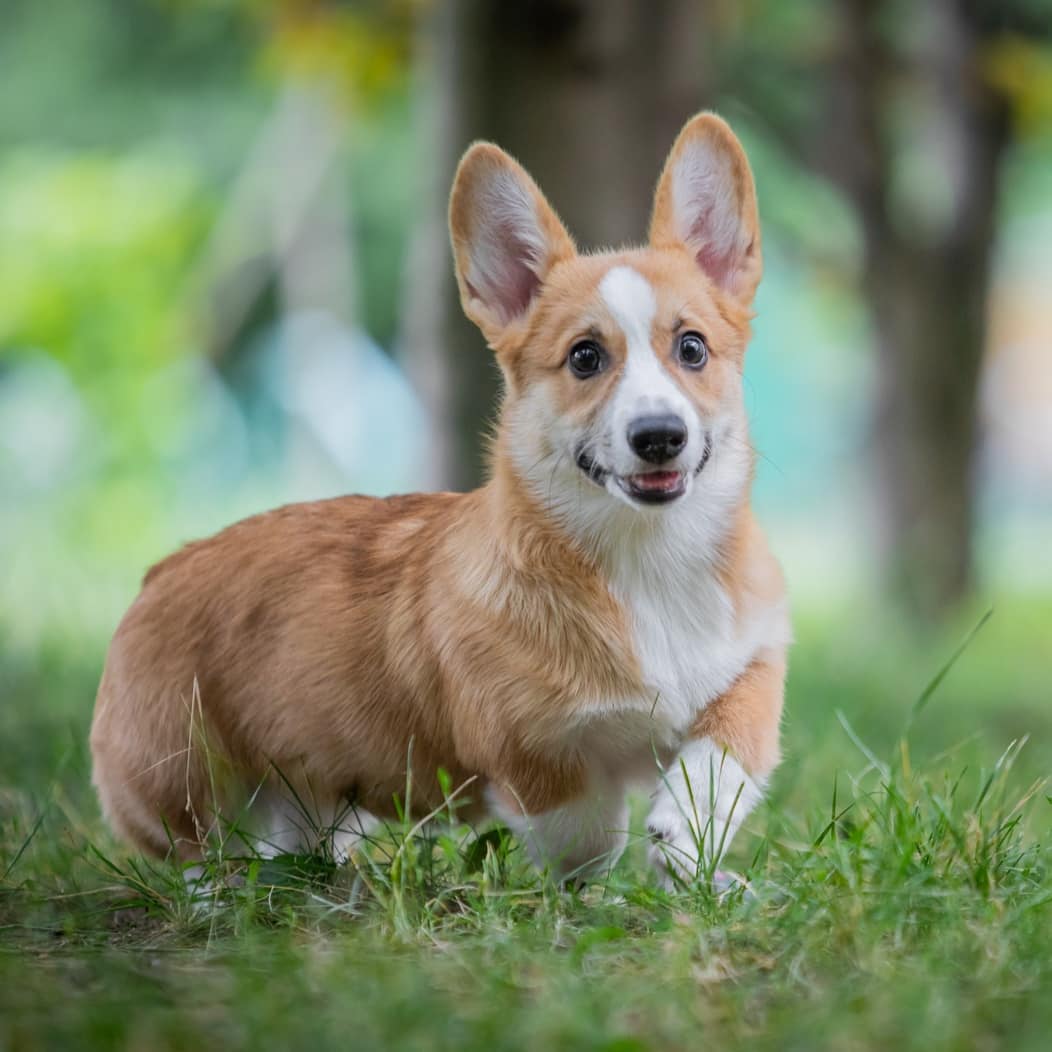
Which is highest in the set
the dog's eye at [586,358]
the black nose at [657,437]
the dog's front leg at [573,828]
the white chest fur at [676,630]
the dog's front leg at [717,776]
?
the dog's eye at [586,358]

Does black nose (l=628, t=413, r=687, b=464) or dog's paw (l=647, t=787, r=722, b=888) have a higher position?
black nose (l=628, t=413, r=687, b=464)

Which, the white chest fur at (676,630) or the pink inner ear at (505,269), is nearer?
the white chest fur at (676,630)

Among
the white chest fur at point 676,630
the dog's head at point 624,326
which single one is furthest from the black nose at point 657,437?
the white chest fur at point 676,630

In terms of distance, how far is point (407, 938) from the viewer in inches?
108

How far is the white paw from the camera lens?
3.02 metres

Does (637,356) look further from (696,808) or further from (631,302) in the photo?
(696,808)

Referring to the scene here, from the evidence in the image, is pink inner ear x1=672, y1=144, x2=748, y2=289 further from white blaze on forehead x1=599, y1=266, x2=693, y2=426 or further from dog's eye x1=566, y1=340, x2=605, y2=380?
dog's eye x1=566, y1=340, x2=605, y2=380

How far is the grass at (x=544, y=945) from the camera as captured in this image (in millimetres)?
2258

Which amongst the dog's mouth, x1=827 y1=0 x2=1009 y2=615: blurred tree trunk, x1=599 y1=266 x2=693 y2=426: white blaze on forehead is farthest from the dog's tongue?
x1=827 y1=0 x2=1009 y2=615: blurred tree trunk

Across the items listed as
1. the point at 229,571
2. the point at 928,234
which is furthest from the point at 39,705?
the point at 928,234

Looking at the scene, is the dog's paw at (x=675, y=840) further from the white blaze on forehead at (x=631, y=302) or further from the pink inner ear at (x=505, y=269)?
the pink inner ear at (x=505, y=269)

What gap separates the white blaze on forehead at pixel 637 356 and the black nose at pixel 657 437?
3 centimetres

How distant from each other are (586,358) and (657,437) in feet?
1.22

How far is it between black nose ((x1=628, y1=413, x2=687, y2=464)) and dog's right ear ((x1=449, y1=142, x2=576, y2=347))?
2.23 feet
